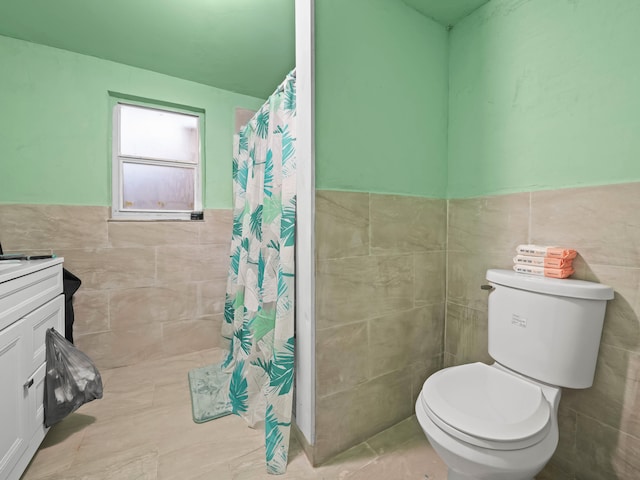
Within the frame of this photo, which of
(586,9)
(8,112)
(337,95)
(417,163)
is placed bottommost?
(417,163)

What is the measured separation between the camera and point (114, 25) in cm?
158

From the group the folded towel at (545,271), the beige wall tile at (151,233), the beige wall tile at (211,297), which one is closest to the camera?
the folded towel at (545,271)

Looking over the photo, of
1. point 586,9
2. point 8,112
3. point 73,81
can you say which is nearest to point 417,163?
point 586,9

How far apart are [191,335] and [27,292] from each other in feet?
4.08

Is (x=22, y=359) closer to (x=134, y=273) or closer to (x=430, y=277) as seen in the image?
(x=134, y=273)

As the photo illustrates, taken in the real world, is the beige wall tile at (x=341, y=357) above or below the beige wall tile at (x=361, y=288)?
below

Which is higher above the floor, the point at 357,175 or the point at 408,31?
the point at 408,31

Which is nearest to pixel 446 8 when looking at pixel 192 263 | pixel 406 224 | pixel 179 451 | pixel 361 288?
pixel 406 224

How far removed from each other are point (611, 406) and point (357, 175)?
132cm

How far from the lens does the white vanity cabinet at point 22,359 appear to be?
947 mm

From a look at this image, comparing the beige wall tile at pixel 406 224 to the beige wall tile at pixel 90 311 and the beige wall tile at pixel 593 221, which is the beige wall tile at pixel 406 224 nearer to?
the beige wall tile at pixel 593 221

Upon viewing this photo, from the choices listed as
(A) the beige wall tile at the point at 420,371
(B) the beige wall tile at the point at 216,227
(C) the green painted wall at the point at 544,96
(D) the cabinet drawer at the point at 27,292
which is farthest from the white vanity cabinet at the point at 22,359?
(C) the green painted wall at the point at 544,96

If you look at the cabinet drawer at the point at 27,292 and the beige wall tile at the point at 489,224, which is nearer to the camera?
the cabinet drawer at the point at 27,292

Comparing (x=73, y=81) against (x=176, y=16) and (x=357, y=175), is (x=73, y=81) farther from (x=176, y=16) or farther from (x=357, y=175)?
(x=357, y=175)
